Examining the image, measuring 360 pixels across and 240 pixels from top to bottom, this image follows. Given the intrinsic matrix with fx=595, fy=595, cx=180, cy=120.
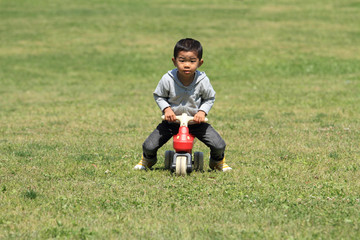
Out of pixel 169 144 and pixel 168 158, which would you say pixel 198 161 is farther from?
pixel 169 144

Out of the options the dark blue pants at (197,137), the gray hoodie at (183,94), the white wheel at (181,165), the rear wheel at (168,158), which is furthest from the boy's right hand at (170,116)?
the rear wheel at (168,158)

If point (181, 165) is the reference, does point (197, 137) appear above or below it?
above

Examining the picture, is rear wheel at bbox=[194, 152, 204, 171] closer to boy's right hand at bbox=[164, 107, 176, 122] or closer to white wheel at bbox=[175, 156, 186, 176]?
white wheel at bbox=[175, 156, 186, 176]

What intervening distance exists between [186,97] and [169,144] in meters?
3.31

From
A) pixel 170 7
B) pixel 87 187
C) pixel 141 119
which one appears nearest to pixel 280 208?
pixel 87 187

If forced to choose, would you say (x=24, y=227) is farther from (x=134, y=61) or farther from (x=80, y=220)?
(x=134, y=61)

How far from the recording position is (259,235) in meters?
5.87

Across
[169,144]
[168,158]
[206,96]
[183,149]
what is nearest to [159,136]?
[168,158]

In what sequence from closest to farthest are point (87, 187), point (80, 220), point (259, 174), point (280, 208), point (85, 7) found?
1. point (80, 220)
2. point (280, 208)
3. point (87, 187)
4. point (259, 174)
5. point (85, 7)

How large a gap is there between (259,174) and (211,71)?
18.5 m

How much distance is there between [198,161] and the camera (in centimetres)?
922

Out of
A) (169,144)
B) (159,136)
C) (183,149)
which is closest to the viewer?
(183,149)

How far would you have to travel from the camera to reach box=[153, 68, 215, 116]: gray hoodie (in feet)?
28.9

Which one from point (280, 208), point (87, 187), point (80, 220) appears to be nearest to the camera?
point (80, 220)
